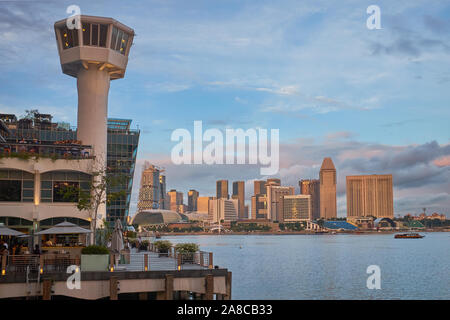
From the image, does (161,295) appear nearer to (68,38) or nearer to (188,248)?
(188,248)

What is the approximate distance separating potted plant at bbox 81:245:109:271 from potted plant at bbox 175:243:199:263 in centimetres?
621

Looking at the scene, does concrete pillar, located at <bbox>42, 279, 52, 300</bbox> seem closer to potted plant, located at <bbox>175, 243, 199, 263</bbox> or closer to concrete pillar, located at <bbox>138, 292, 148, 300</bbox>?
concrete pillar, located at <bbox>138, 292, 148, 300</bbox>

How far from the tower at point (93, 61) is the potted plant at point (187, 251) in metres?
24.2

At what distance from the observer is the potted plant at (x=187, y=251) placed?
3802cm

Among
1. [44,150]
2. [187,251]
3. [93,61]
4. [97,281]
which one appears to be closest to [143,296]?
[97,281]

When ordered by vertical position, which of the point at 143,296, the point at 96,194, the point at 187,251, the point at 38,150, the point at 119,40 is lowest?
the point at 143,296

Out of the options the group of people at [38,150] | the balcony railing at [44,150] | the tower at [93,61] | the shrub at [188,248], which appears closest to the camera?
the shrub at [188,248]

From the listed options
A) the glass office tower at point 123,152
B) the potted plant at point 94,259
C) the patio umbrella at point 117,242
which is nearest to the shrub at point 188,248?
the patio umbrella at point 117,242

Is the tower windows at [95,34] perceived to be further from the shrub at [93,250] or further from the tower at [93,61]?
the shrub at [93,250]

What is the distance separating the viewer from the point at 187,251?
1572 inches

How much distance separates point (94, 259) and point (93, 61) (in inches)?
1505
